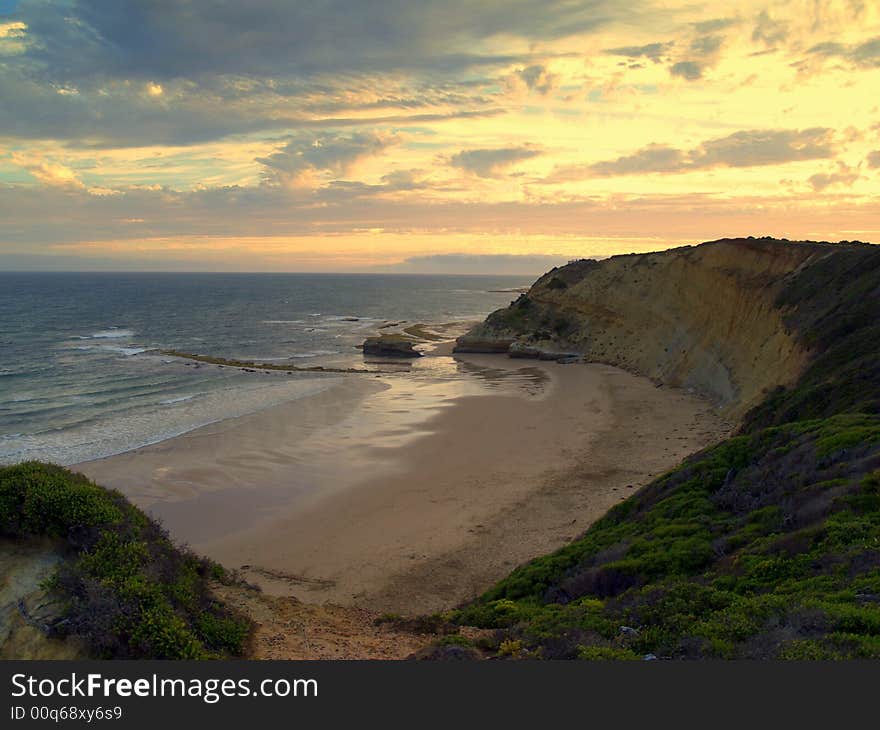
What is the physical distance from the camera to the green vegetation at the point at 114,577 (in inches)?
283

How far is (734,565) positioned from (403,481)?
499 inches

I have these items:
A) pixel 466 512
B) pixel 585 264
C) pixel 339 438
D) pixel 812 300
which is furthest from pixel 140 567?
pixel 585 264

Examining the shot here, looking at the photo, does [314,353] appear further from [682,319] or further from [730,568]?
[730,568]

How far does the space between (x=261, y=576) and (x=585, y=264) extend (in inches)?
2154

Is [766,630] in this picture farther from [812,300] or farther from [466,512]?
[812,300]

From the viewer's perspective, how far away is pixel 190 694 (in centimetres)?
534

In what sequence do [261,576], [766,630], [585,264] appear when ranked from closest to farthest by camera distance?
[766,630] < [261,576] < [585,264]

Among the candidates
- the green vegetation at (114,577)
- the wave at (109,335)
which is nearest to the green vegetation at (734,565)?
the green vegetation at (114,577)

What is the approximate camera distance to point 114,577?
788 centimetres

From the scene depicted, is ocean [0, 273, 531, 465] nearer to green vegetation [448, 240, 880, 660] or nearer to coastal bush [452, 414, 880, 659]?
coastal bush [452, 414, 880, 659]

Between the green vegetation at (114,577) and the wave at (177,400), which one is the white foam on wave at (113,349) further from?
the green vegetation at (114,577)

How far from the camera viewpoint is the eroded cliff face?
29562 millimetres

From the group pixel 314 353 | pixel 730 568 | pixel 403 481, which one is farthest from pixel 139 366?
pixel 730 568

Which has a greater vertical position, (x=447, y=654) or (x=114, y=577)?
(x=114, y=577)
